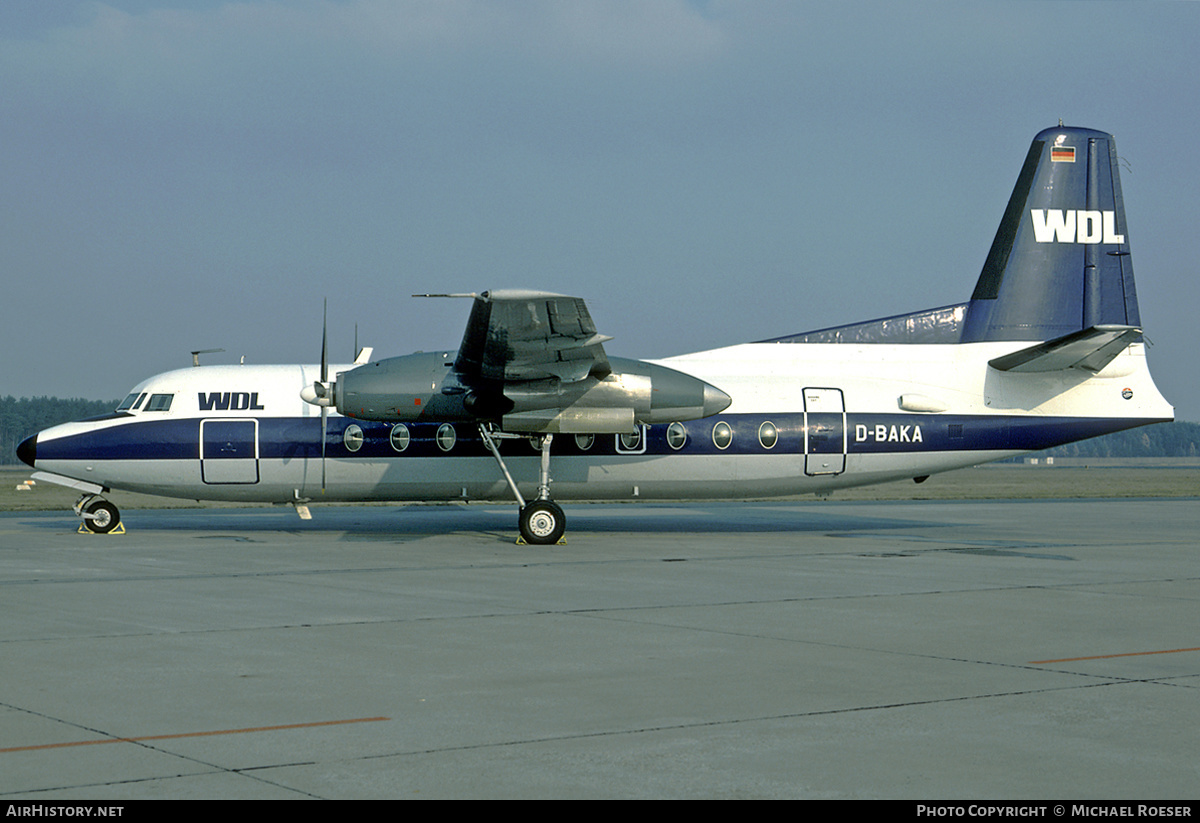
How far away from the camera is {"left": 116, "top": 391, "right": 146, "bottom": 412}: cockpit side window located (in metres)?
21.9

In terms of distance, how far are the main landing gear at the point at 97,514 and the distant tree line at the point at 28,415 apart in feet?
425

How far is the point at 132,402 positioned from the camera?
72.0 feet

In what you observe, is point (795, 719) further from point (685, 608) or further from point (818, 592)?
point (818, 592)

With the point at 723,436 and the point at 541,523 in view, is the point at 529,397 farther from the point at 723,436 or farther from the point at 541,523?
the point at 723,436

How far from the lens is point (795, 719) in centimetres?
700

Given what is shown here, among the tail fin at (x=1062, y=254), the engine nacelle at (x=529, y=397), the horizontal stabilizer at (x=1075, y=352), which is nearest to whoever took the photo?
the engine nacelle at (x=529, y=397)

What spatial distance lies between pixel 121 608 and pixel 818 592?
7755mm

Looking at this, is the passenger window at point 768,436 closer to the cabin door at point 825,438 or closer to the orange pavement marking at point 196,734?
the cabin door at point 825,438

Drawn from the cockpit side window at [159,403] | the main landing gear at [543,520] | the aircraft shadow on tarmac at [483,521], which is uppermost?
the cockpit side window at [159,403]

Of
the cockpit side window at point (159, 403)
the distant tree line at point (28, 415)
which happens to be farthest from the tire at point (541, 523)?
the distant tree line at point (28, 415)

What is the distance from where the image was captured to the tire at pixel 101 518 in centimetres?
2197

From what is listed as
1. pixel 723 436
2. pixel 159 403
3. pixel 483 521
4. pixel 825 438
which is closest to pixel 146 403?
pixel 159 403
